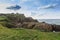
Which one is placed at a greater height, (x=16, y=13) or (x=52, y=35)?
(x=16, y=13)

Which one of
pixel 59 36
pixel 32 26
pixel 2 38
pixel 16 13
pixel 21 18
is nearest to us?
pixel 2 38

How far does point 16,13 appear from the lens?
21203 mm

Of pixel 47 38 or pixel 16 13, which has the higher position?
pixel 16 13

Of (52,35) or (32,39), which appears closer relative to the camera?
(32,39)

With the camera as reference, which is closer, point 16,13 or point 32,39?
point 32,39

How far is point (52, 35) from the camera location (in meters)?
12.1

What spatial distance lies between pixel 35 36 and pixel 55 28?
4201 mm

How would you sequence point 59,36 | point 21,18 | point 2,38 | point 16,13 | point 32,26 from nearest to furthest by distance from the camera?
point 2,38
point 59,36
point 32,26
point 21,18
point 16,13

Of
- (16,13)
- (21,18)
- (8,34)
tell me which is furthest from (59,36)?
(16,13)

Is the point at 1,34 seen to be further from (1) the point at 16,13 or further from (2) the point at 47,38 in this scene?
(1) the point at 16,13

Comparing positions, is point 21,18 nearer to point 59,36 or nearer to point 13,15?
point 13,15

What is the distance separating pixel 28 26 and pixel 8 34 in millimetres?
3258

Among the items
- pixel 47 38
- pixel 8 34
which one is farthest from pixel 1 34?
pixel 47 38

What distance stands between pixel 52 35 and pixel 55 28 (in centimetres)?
343
